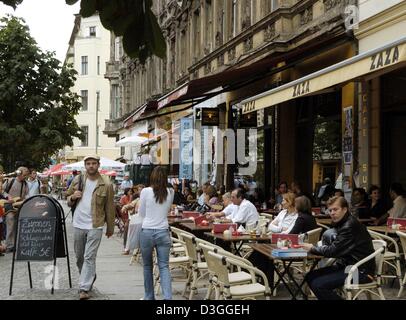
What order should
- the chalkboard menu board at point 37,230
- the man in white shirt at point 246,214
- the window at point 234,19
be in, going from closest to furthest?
the chalkboard menu board at point 37,230
the man in white shirt at point 246,214
the window at point 234,19

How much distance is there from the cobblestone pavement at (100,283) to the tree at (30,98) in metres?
12.8

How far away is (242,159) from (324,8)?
27.5 ft

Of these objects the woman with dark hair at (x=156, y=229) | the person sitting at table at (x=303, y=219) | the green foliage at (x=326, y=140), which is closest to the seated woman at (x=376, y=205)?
the green foliage at (x=326, y=140)

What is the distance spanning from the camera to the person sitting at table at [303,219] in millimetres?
9180

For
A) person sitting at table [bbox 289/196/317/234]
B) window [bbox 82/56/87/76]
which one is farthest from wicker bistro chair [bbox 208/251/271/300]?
window [bbox 82/56/87/76]

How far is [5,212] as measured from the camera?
15.1m

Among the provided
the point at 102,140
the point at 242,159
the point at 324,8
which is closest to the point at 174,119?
the point at 242,159

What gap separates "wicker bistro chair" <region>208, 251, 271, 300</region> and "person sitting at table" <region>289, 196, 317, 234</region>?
1928mm

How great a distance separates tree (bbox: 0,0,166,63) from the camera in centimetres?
370

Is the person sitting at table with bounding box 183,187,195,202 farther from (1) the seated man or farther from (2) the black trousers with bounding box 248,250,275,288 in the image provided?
(1) the seated man

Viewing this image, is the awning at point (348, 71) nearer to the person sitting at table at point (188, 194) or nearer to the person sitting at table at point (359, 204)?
the person sitting at table at point (359, 204)

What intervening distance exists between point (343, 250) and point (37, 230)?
4.70 m

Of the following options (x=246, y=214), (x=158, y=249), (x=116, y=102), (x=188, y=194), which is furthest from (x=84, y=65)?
(x=158, y=249)

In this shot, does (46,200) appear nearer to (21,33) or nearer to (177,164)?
(21,33)
